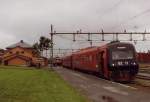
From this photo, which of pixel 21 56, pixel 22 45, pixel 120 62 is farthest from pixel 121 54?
pixel 22 45

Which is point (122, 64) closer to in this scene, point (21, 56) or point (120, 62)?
point (120, 62)

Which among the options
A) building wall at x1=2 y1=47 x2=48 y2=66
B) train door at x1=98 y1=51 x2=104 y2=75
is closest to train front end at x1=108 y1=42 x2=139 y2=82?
train door at x1=98 y1=51 x2=104 y2=75

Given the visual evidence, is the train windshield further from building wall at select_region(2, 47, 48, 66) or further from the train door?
building wall at select_region(2, 47, 48, 66)

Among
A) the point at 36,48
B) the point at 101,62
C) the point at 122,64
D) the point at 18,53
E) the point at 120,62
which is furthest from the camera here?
the point at 36,48

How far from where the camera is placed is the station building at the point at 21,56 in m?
109

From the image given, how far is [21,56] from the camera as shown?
111 m

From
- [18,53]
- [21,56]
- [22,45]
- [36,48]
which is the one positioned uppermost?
[22,45]

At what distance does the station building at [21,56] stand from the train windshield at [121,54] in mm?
67291

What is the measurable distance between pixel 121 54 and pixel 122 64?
1.02 m

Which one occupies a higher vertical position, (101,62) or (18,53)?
(18,53)

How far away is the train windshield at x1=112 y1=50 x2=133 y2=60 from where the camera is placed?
3088cm

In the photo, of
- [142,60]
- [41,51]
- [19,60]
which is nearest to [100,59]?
[142,60]

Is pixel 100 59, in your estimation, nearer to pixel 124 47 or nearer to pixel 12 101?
pixel 124 47

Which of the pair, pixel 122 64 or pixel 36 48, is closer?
pixel 122 64
